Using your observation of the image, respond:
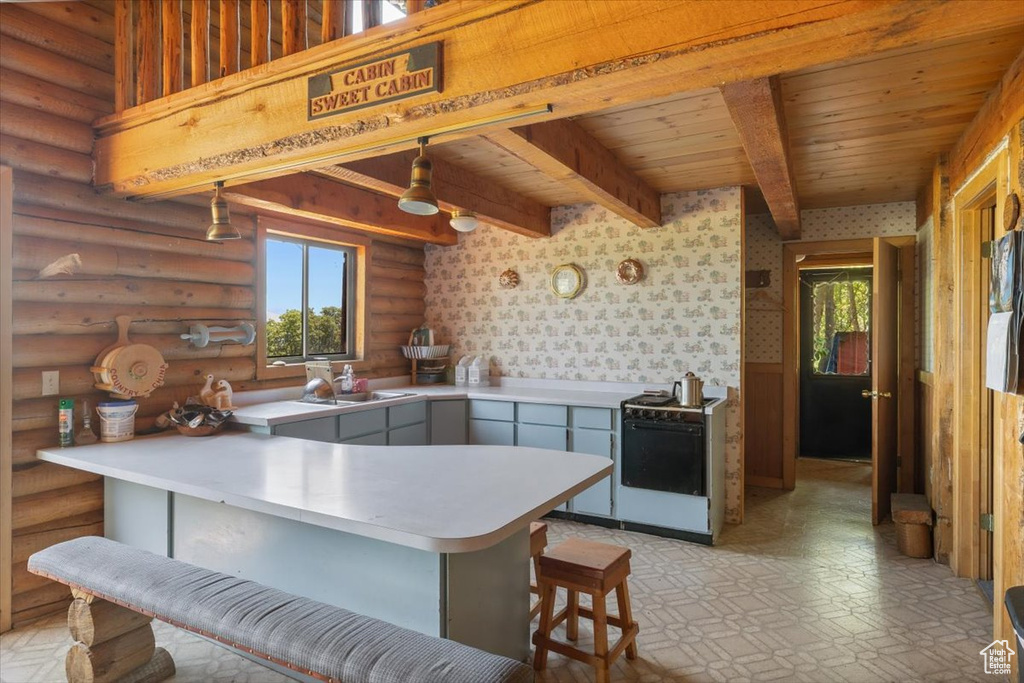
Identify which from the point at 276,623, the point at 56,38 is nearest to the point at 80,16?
the point at 56,38

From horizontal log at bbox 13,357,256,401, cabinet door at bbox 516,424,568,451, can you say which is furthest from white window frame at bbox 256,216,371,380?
cabinet door at bbox 516,424,568,451

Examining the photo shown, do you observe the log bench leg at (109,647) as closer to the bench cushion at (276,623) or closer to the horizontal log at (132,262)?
the bench cushion at (276,623)

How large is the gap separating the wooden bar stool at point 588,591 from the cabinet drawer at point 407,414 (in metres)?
2.10

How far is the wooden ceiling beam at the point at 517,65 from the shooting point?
1417 millimetres

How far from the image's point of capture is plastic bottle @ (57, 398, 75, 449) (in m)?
2.84

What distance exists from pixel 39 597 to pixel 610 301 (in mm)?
4082

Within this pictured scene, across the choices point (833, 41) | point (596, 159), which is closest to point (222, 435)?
point (596, 159)

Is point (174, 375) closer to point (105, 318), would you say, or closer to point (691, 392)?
point (105, 318)

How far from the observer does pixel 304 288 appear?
4586 millimetres

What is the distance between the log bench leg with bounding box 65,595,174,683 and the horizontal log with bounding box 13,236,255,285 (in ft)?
5.38

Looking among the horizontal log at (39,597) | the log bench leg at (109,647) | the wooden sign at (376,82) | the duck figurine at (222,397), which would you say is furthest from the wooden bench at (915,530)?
the horizontal log at (39,597)

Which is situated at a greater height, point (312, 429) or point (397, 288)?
point (397, 288)

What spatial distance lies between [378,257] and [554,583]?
358 cm

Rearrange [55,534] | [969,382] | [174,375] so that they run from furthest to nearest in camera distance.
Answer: [174,375]
[969,382]
[55,534]
